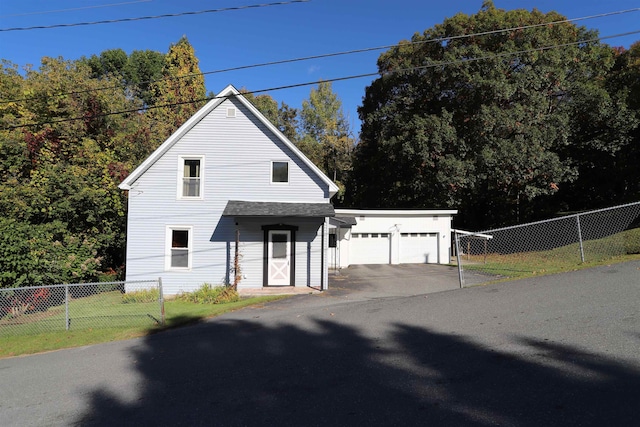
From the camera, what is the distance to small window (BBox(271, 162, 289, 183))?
1623 cm

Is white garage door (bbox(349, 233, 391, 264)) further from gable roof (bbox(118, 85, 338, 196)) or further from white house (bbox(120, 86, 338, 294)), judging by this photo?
gable roof (bbox(118, 85, 338, 196))

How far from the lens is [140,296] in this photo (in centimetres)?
1469

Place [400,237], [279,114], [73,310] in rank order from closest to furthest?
[73,310] → [400,237] → [279,114]

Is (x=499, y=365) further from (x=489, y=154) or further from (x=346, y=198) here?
(x=346, y=198)

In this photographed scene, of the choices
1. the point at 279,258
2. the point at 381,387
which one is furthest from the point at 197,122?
the point at 381,387

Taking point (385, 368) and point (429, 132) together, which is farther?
point (429, 132)

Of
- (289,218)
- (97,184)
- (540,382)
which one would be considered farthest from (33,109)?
(540,382)

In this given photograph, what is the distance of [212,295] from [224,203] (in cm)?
375

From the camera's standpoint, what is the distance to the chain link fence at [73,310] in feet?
36.0

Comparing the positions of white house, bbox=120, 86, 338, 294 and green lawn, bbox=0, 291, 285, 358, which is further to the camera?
white house, bbox=120, 86, 338, 294

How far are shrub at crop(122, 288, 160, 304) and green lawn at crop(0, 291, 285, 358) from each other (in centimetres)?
33

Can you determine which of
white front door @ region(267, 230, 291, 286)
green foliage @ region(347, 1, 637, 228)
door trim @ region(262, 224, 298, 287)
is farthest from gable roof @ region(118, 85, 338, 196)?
green foliage @ region(347, 1, 637, 228)

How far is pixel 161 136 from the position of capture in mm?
25141

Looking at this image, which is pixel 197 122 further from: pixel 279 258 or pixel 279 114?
pixel 279 114
